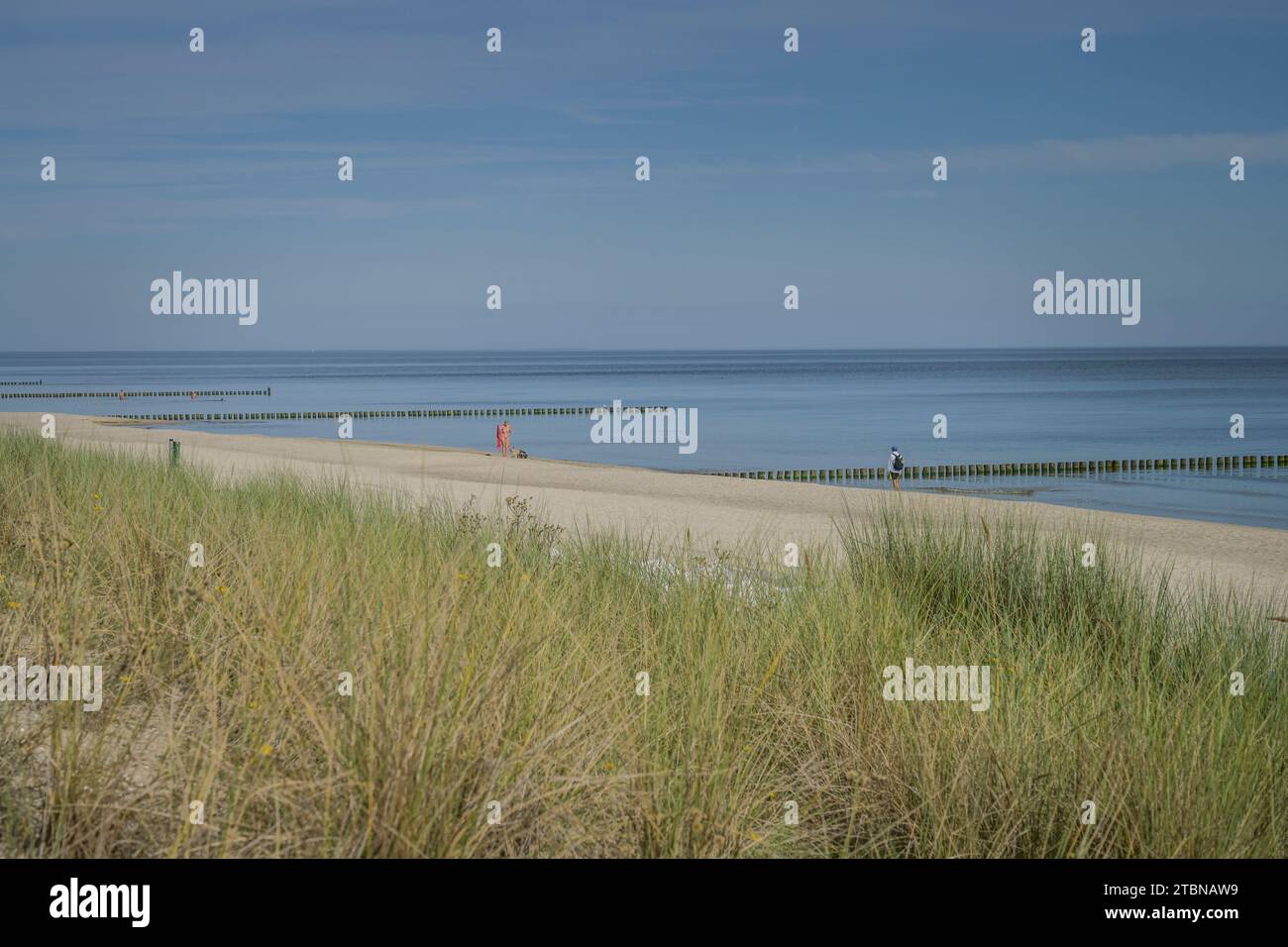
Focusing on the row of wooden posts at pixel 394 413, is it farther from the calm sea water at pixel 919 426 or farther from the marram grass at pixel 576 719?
the marram grass at pixel 576 719

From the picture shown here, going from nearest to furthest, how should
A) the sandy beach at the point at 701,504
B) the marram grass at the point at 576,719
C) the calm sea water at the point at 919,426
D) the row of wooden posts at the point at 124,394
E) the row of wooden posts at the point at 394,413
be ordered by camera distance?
the marram grass at the point at 576,719
the sandy beach at the point at 701,504
the calm sea water at the point at 919,426
the row of wooden posts at the point at 394,413
the row of wooden posts at the point at 124,394

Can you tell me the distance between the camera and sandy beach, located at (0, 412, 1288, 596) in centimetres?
1308

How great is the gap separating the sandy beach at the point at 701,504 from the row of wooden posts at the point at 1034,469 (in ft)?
12.1

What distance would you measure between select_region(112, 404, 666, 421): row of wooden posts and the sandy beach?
19923 mm

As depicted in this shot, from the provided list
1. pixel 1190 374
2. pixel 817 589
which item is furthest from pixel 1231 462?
pixel 1190 374

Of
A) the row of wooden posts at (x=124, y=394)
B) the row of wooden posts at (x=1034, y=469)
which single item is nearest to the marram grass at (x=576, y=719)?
the row of wooden posts at (x=1034, y=469)

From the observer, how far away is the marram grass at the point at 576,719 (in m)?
3.52

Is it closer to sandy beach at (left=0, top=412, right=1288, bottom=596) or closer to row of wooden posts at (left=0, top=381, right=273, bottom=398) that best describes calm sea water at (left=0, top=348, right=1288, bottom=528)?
row of wooden posts at (left=0, top=381, right=273, bottom=398)

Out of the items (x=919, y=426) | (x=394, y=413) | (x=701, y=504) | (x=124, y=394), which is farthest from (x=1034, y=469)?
(x=124, y=394)

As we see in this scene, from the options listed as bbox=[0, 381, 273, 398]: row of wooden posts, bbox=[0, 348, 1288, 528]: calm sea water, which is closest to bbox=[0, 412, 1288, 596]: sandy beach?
bbox=[0, 348, 1288, 528]: calm sea water

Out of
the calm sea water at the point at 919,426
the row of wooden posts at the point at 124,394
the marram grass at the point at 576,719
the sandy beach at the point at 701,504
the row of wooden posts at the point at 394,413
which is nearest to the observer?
the marram grass at the point at 576,719

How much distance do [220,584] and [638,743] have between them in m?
2.49

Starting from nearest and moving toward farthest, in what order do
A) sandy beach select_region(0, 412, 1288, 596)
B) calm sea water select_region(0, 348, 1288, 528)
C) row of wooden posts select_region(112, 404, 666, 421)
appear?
sandy beach select_region(0, 412, 1288, 596) → calm sea water select_region(0, 348, 1288, 528) → row of wooden posts select_region(112, 404, 666, 421)

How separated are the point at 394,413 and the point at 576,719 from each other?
57652 millimetres
